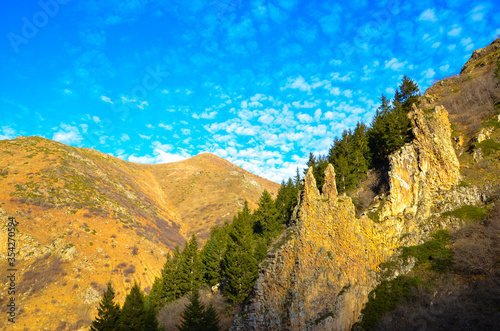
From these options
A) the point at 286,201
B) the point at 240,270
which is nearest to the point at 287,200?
the point at 286,201

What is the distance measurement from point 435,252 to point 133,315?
40.9 m

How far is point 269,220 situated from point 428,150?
29653 millimetres

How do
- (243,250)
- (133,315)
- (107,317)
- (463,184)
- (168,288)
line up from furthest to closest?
(168,288) < (243,250) < (133,315) < (107,317) < (463,184)

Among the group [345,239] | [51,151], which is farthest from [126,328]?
[51,151]

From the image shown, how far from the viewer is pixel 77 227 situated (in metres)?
65.6

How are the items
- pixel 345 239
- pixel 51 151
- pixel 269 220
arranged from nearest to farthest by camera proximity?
pixel 345 239
pixel 269 220
pixel 51 151

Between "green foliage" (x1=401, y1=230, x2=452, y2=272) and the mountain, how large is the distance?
63047 millimetres

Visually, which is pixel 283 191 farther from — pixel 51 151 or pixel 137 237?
pixel 51 151

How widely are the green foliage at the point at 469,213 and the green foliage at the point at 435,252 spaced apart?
2634mm

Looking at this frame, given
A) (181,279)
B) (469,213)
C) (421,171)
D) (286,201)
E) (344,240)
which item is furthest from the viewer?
(286,201)

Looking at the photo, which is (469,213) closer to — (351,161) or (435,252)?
(435,252)

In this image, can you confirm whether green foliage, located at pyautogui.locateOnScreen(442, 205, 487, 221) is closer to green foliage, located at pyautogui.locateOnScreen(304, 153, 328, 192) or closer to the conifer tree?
green foliage, located at pyautogui.locateOnScreen(304, 153, 328, 192)

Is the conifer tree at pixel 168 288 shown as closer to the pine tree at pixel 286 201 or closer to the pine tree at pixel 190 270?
the pine tree at pixel 190 270

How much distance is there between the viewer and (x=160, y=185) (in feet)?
474
